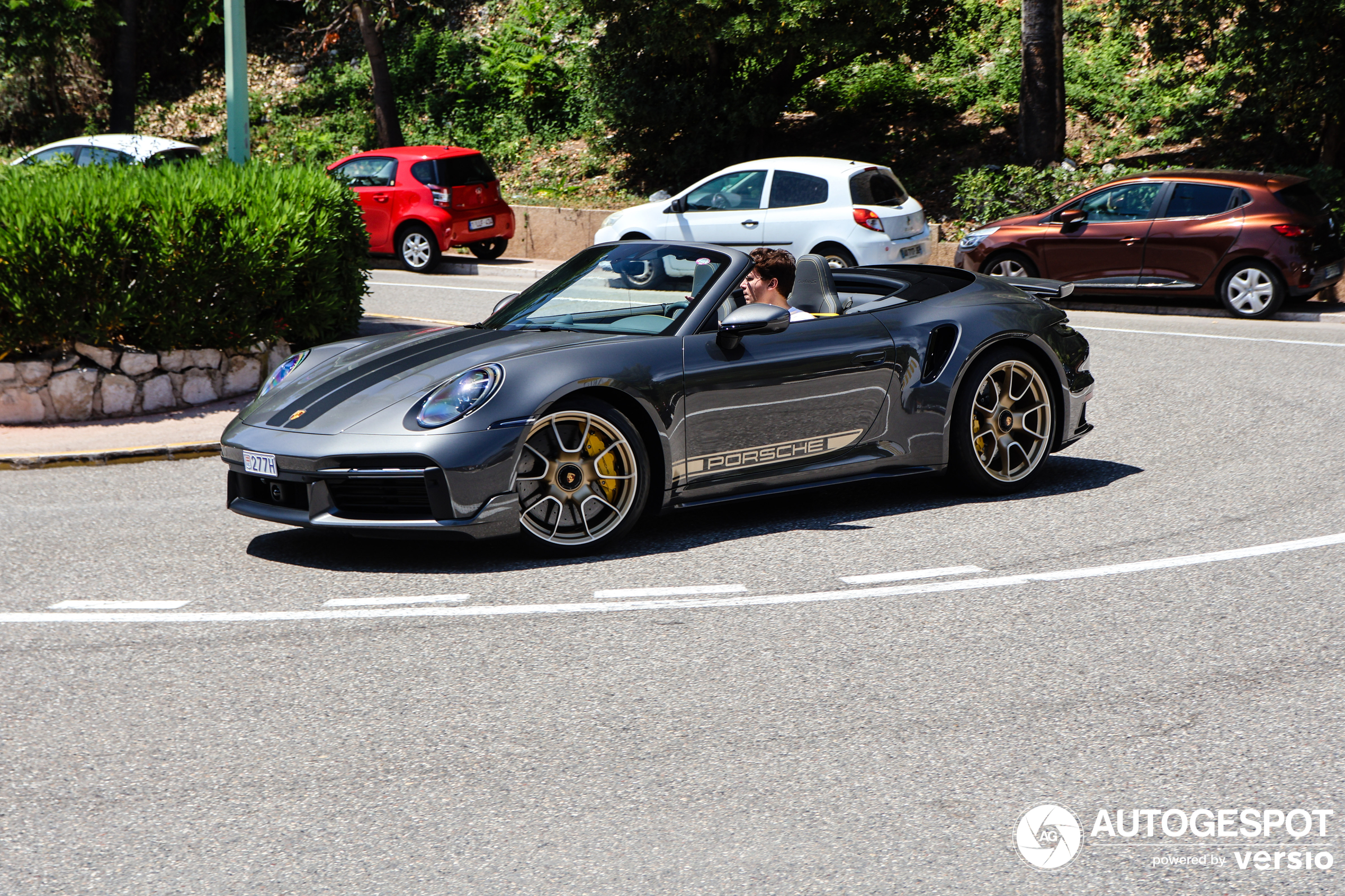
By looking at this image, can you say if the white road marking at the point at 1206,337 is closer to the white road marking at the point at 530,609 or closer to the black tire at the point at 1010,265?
the black tire at the point at 1010,265

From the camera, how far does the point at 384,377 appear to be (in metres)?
6.04

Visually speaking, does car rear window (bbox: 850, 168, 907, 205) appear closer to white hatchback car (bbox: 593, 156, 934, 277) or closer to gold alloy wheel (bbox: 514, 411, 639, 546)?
white hatchback car (bbox: 593, 156, 934, 277)

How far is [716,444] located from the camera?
20.4ft

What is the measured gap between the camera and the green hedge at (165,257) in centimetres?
877

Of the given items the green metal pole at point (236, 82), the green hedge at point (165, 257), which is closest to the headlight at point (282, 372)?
the green hedge at point (165, 257)

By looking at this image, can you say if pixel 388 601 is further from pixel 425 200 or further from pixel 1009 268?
pixel 425 200

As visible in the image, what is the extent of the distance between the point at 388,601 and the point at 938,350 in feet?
9.99

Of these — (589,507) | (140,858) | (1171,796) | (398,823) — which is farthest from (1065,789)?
(589,507)

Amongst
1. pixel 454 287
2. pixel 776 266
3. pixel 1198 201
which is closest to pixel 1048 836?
pixel 776 266

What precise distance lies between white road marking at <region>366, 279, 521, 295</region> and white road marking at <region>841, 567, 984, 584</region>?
1226 cm

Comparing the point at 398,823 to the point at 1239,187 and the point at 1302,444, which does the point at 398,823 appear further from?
the point at 1239,187

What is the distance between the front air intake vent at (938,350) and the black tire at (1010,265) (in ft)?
33.0

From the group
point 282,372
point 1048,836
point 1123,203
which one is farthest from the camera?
point 1123,203

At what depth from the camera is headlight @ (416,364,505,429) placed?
5.67 metres
